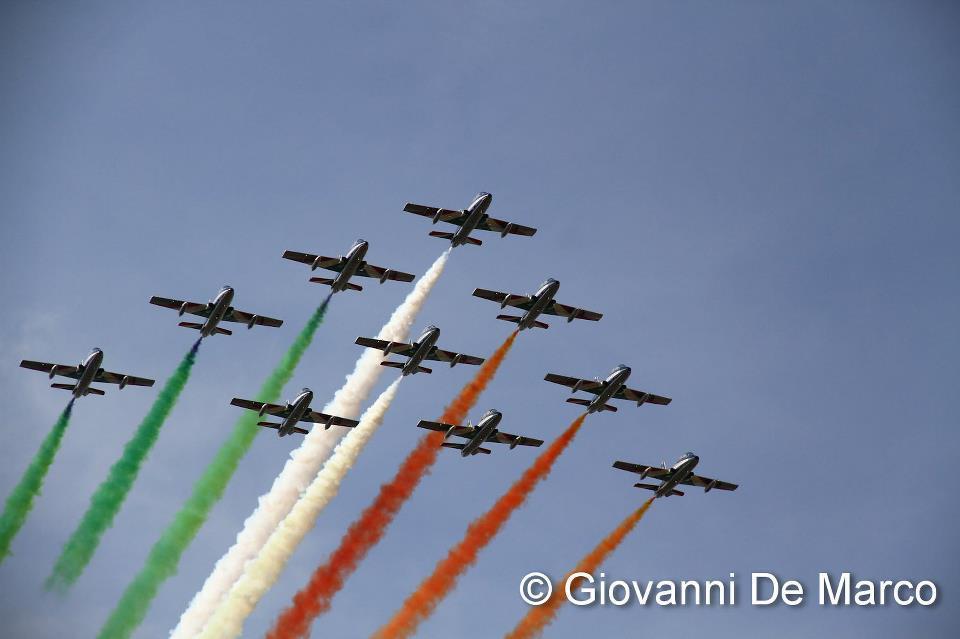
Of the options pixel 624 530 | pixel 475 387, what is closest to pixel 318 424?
pixel 475 387

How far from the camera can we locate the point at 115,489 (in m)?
130

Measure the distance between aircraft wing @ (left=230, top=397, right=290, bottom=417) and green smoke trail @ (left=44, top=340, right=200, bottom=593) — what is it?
7412 millimetres

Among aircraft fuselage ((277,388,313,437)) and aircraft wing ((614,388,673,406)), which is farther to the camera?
aircraft wing ((614,388,673,406))

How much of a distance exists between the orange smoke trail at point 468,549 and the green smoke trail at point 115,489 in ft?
81.8

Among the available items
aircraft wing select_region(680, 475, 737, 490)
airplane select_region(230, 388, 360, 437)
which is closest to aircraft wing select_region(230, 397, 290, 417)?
airplane select_region(230, 388, 360, 437)

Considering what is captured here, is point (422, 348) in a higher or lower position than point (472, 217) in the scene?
lower

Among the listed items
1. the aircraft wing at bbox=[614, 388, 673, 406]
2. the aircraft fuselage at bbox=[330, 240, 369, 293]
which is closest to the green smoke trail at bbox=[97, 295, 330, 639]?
the aircraft fuselage at bbox=[330, 240, 369, 293]

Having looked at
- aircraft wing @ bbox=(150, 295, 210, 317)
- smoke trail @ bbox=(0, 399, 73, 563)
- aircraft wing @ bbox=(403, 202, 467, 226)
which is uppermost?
aircraft wing @ bbox=(403, 202, 467, 226)

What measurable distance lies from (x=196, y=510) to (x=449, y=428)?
74.4ft

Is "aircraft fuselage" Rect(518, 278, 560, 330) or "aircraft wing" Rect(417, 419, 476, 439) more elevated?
"aircraft fuselage" Rect(518, 278, 560, 330)

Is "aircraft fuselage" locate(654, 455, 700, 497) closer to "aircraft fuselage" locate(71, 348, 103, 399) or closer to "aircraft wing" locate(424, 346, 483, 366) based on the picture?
"aircraft wing" locate(424, 346, 483, 366)

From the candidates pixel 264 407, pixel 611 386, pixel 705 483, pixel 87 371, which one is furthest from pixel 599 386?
Answer: pixel 87 371

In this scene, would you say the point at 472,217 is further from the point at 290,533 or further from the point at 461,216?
the point at 290,533

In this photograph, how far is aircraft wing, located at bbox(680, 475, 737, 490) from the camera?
14025 cm
